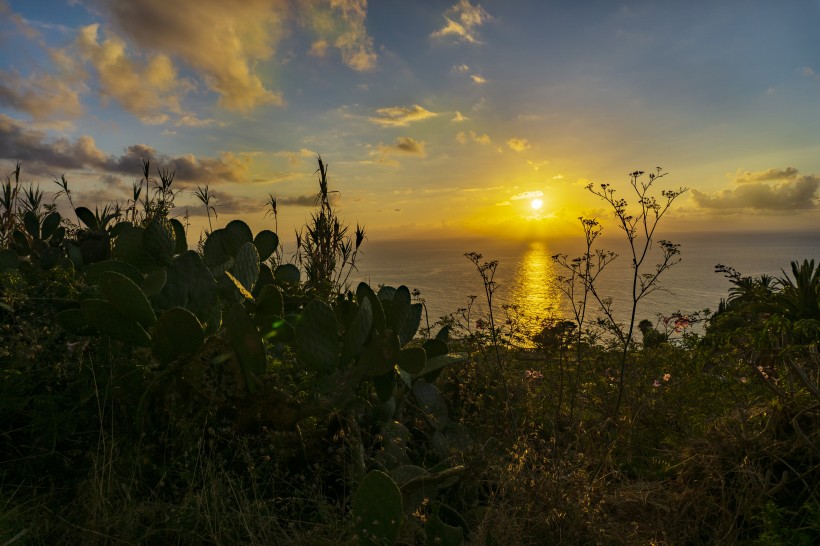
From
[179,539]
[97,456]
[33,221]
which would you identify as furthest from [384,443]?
[33,221]

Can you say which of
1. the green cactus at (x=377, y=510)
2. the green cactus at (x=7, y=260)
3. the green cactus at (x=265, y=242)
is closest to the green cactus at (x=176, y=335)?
the green cactus at (x=377, y=510)

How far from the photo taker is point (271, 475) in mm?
2734

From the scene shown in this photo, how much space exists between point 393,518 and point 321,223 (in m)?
4.25

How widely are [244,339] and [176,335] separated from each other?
1.30 feet

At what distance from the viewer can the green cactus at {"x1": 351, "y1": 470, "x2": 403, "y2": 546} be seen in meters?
2.10

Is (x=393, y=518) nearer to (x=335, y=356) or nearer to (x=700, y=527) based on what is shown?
(x=335, y=356)

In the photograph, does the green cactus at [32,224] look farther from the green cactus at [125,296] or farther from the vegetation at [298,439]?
the green cactus at [125,296]

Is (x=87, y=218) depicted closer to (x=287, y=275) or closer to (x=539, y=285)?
(x=287, y=275)

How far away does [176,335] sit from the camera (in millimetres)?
2830

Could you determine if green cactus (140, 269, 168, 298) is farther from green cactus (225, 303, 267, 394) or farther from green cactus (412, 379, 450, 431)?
green cactus (412, 379, 450, 431)

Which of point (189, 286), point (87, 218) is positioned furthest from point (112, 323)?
point (87, 218)

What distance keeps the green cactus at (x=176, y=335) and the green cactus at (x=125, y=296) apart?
0.49 ft

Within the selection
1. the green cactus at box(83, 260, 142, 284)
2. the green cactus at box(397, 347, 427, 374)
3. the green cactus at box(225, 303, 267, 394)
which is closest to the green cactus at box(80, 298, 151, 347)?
the green cactus at box(83, 260, 142, 284)

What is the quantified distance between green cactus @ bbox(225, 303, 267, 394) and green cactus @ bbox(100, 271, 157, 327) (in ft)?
1.67
